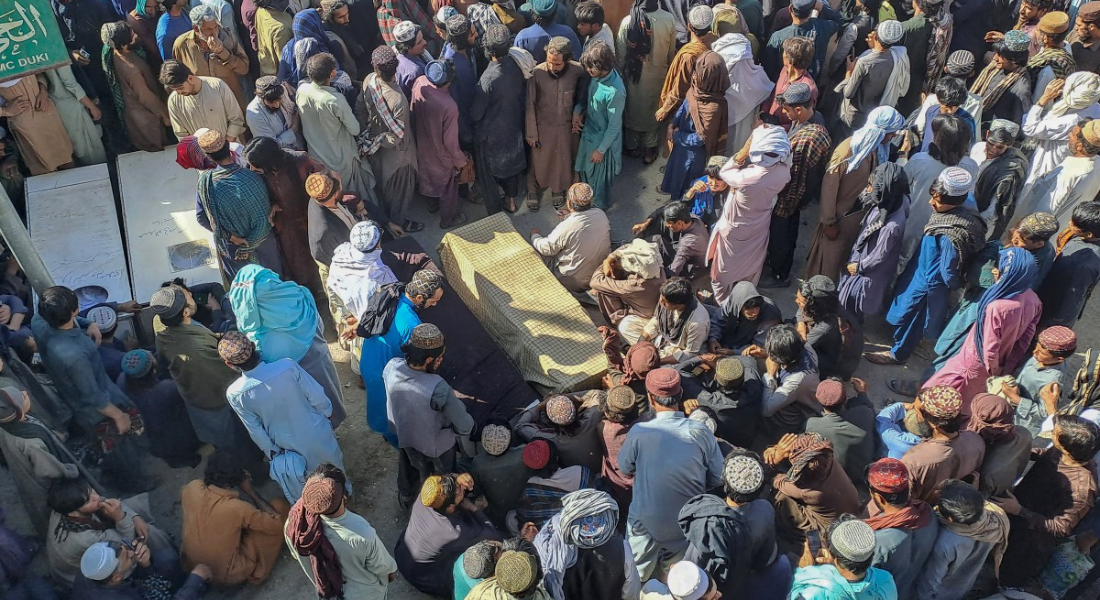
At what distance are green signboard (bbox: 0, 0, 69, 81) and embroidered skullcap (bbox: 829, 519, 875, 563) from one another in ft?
16.7

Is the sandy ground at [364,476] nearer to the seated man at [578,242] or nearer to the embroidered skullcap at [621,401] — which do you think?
the seated man at [578,242]

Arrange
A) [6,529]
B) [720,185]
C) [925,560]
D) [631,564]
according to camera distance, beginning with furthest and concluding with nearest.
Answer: [720,185], [6,529], [925,560], [631,564]

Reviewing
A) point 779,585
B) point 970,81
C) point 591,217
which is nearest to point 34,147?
point 591,217

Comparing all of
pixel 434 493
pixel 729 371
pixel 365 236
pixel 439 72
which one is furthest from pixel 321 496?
pixel 439 72

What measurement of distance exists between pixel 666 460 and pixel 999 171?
154 inches

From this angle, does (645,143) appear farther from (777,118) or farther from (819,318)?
(819,318)

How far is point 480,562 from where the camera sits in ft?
13.1

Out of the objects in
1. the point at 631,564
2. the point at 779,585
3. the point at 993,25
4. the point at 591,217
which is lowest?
the point at 779,585

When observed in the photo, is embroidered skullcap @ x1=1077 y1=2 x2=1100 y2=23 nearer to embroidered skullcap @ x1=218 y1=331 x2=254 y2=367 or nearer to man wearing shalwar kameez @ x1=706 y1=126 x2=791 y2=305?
man wearing shalwar kameez @ x1=706 y1=126 x2=791 y2=305

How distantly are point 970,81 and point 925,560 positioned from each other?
6.04 m

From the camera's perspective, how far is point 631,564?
4176 millimetres

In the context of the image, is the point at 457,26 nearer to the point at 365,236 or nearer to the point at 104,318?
Answer: the point at 365,236

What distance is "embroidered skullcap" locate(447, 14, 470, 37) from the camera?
699 centimetres

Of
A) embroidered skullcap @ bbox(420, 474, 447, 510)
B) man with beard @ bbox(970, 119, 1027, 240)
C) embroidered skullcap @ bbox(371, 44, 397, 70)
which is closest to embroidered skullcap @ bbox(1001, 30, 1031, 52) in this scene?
man with beard @ bbox(970, 119, 1027, 240)
